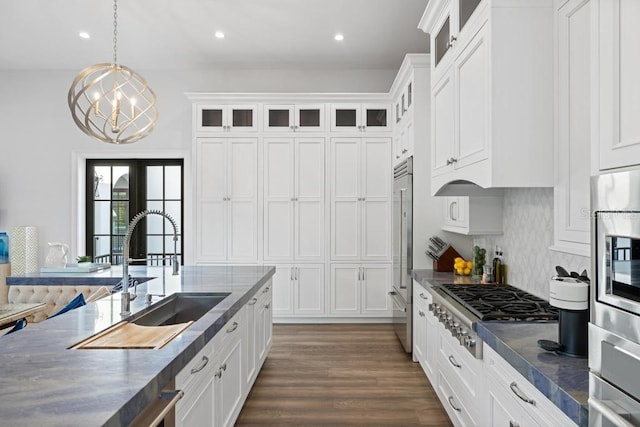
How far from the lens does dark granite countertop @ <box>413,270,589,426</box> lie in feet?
3.74

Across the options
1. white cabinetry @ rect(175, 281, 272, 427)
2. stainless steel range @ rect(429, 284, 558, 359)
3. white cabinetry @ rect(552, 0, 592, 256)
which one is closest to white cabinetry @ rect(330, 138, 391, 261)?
white cabinetry @ rect(175, 281, 272, 427)

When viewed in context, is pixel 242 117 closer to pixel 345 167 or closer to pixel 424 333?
pixel 345 167

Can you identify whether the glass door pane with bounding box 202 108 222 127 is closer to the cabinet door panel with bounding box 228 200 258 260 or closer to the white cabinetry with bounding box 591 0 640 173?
the cabinet door panel with bounding box 228 200 258 260

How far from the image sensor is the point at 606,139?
1.12 metres

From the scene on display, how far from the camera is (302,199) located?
5.00 m

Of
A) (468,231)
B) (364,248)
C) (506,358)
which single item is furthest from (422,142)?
(506,358)

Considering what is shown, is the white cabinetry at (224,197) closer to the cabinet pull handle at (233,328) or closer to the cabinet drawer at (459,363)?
the cabinet pull handle at (233,328)

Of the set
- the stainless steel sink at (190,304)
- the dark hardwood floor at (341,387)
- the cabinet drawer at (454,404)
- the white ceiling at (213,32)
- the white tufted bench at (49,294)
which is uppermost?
the white ceiling at (213,32)

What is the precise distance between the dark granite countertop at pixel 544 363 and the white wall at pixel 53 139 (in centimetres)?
448

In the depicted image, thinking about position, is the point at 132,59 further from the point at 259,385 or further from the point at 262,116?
the point at 259,385

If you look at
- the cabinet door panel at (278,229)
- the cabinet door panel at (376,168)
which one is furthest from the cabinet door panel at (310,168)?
the cabinet door panel at (376,168)

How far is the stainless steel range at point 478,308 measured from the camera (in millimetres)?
1933

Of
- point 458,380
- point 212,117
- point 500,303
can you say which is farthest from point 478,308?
point 212,117

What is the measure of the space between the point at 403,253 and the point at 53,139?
190 inches
